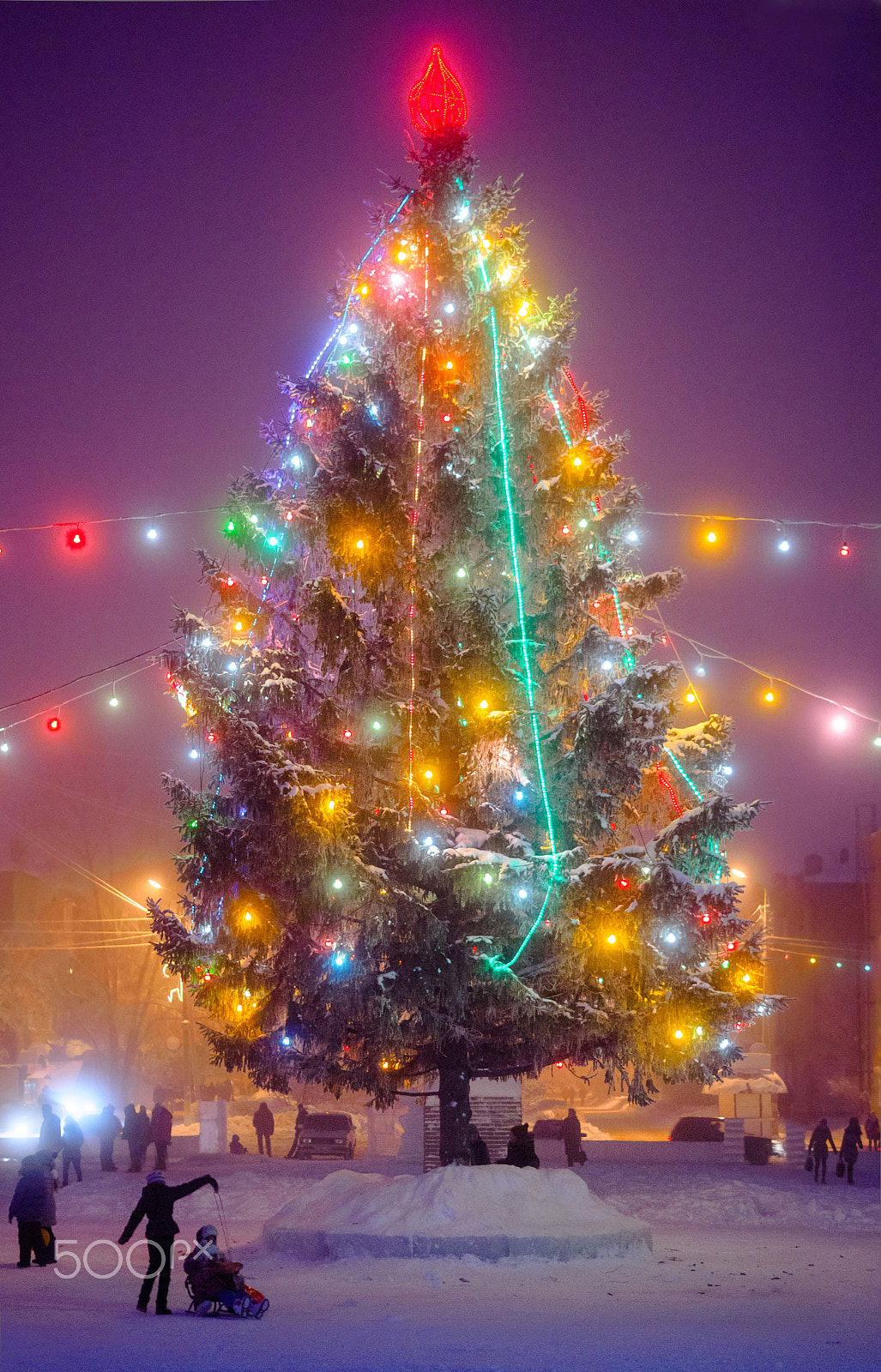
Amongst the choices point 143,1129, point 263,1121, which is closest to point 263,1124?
point 263,1121

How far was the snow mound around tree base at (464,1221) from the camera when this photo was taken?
38.0 ft

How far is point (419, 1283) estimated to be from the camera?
1080cm

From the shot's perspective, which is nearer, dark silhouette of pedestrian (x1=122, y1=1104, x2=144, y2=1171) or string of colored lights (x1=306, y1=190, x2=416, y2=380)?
string of colored lights (x1=306, y1=190, x2=416, y2=380)

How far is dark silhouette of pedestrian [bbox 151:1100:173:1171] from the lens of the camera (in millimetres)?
21709

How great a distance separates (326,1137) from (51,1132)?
8.63 m

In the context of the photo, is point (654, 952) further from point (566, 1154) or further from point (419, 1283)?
point (566, 1154)

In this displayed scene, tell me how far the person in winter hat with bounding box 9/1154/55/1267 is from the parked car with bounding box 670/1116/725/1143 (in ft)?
63.5

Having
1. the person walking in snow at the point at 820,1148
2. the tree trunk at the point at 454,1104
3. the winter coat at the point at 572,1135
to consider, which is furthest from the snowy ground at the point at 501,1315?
the person walking in snow at the point at 820,1148

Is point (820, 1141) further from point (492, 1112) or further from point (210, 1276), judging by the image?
point (210, 1276)

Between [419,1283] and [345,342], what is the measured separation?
11449mm

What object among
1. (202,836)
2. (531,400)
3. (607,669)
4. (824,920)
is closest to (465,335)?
(531,400)

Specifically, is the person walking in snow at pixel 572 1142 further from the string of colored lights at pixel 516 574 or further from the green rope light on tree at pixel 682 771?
the string of colored lights at pixel 516 574

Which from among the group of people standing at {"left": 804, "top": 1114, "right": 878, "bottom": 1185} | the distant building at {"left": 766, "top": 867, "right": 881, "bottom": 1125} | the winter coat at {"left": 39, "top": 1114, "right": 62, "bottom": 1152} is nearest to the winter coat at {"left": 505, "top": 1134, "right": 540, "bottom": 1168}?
the winter coat at {"left": 39, "top": 1114, "right": 62, "bottom": 1152}

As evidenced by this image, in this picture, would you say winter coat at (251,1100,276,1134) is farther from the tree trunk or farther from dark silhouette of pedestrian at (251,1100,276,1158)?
the tree trunk
